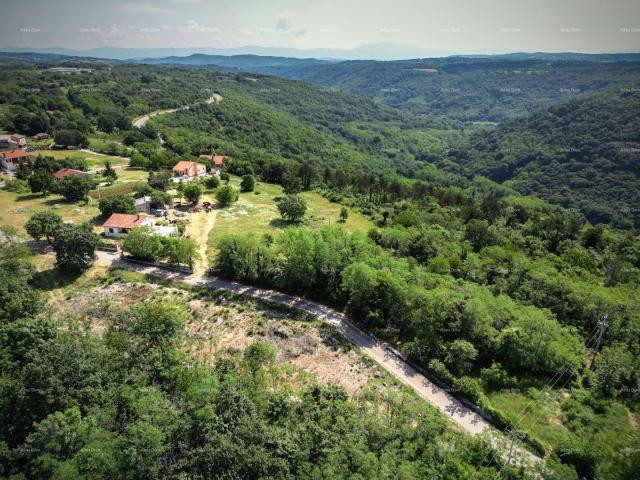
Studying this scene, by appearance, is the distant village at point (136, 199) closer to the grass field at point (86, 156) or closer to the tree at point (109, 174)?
the grass field at point (86, 156)

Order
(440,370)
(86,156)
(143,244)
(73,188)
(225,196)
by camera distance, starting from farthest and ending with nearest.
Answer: (86,156), (225,196), (73,188), (143,244), (440,370)

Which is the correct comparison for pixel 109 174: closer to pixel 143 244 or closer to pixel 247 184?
pixel 247 184

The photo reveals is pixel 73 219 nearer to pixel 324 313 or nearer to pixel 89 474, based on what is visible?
pixel 324 313

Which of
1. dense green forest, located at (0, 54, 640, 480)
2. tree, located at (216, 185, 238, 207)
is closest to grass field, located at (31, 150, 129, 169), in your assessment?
dense green forest, located at (0, 54, 640, 480)

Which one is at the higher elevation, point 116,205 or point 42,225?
point 42,225

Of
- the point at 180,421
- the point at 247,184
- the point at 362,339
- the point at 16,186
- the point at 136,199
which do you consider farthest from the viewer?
the point at 247,184

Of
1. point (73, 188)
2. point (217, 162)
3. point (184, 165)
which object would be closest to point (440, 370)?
point (73, 188)

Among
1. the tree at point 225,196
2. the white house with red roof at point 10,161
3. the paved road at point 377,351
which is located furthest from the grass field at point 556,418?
the white house with red roof at point 10,161

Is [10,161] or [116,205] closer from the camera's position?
[116,205]
